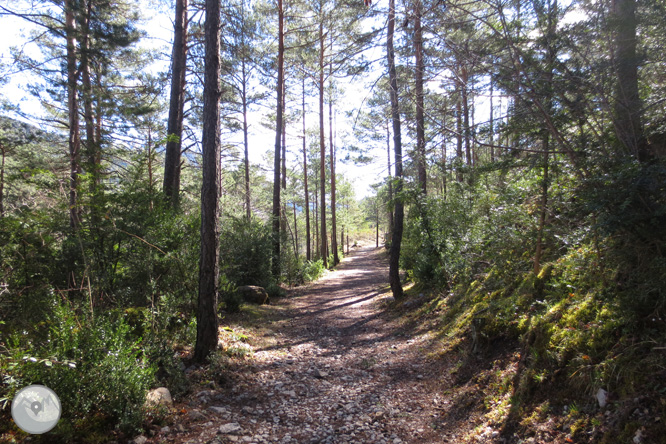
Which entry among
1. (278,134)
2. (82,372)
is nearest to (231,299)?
(82,372)

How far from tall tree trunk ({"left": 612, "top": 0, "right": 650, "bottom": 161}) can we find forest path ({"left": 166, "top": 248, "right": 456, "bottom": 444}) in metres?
3.46

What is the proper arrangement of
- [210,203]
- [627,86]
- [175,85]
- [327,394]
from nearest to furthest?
[627,86] < [327,394] < [210,203] < [175,85]

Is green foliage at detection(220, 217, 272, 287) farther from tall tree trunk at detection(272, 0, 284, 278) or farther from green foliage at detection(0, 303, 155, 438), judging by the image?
Answer: green foliage at detection(0, 303, 155, 438)

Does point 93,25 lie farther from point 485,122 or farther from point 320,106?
point 320,106

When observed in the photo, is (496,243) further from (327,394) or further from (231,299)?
(231,299)

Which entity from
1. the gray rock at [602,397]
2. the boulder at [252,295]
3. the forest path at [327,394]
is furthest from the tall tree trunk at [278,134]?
the gray rock at [602,397]

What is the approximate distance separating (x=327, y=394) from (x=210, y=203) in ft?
10.8

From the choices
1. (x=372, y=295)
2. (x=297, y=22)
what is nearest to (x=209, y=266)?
(x=372, y=295)

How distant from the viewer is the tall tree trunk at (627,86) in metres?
3.10

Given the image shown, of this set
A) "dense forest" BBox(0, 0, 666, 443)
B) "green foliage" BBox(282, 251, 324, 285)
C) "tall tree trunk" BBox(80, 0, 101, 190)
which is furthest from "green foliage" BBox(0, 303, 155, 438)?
"green foliage" BBox(282, 251, 324, 285)

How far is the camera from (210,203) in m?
4.94

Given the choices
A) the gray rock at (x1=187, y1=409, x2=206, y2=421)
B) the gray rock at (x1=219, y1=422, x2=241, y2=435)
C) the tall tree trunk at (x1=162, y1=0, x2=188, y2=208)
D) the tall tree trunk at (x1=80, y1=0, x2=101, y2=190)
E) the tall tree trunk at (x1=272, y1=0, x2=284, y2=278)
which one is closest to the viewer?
the gray rock at (x1=219, y1=422, x2=241, y2=435)

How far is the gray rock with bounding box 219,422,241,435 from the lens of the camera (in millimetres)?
3361

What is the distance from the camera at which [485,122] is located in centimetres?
378
